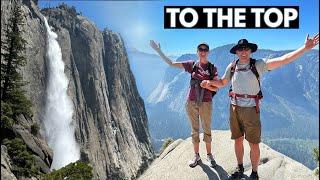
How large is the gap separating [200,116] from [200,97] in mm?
495

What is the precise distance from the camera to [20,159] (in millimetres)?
40156

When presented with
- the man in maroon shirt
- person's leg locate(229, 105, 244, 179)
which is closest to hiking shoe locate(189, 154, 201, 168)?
the man in maroon shirt

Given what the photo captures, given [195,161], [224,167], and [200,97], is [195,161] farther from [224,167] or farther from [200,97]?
[200,97]

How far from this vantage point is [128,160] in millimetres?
138250

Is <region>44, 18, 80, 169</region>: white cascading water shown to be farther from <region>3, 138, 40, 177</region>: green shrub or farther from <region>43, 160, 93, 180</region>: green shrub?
<region>3, 138, 40, 177</region>: green shrub

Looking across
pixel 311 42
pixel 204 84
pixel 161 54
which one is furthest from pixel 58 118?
pixel 311 42

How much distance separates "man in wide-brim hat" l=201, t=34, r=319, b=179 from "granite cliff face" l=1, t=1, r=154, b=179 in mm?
94162

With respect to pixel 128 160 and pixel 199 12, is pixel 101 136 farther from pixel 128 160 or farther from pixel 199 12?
pixel 199 12

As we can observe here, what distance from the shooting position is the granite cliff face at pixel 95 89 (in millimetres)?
111812

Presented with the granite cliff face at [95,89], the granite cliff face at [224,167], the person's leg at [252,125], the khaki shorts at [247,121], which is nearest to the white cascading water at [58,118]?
the granite cliff face at [95,89]

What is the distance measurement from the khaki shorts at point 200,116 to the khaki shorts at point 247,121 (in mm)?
1283

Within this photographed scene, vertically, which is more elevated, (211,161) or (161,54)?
(161,54)

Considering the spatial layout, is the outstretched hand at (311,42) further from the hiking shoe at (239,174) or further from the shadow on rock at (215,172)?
the shadow on rock at (215,172)

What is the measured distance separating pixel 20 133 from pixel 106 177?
72880 millimetres
